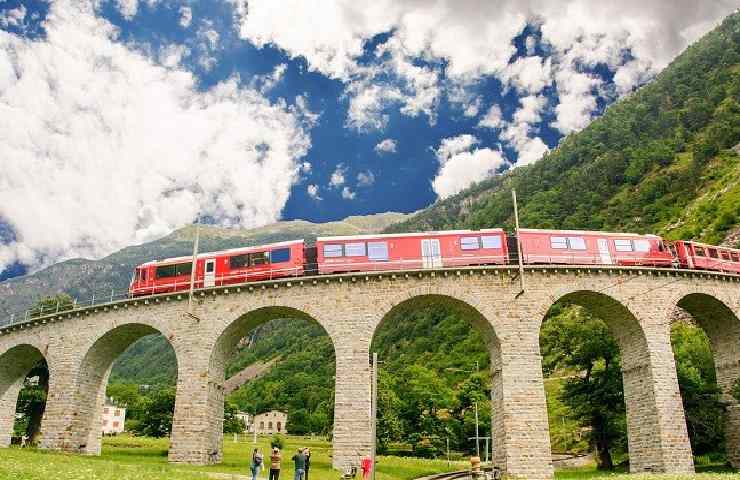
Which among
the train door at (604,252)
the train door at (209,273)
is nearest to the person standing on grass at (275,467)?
the train door at (209,273)

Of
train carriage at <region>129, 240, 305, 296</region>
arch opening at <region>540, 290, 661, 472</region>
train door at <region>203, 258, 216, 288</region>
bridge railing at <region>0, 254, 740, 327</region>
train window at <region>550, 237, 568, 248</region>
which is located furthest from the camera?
train door at <region>203, 258, 216, 288</region>

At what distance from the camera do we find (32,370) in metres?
45.9

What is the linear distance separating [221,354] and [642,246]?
27394mm

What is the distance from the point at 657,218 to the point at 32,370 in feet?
296

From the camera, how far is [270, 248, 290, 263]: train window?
34.8 m

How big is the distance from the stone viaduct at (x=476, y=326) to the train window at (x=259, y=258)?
2137mm

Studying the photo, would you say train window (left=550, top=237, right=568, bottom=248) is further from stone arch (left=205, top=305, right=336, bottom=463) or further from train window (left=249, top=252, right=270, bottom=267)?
train window (left=249, top=252, right=270, bottom=267)

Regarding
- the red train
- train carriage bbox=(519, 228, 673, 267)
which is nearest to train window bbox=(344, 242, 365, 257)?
the red train

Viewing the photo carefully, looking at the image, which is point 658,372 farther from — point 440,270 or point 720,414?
point 440,270

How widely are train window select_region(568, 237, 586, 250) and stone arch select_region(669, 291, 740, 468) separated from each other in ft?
20.1

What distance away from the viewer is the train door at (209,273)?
3581cm

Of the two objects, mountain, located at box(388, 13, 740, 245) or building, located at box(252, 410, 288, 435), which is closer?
mountain, located at box(388, 13, 740, 245)

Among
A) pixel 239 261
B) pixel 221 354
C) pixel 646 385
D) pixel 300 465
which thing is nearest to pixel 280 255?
pixel 239 261

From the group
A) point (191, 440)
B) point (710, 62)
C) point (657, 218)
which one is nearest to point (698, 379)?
point (191, 440)
